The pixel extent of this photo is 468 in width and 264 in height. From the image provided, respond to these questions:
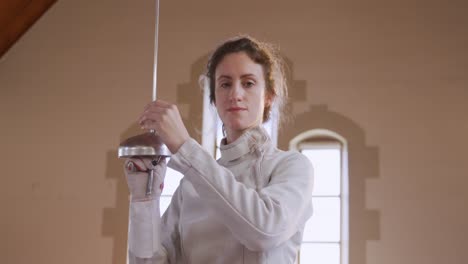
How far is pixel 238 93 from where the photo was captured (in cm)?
156

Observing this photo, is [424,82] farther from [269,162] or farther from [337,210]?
[269,162]

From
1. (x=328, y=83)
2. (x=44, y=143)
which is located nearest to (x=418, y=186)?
(x=328, y=83)

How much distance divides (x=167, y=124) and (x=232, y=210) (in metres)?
0.19

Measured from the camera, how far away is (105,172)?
5180mm

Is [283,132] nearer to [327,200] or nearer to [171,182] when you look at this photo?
[327,200]

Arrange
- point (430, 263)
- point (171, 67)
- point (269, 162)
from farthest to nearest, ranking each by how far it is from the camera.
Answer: point (171, 67) < point (430, 263) < point (269, 162)

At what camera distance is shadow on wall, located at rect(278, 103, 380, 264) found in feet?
15.6

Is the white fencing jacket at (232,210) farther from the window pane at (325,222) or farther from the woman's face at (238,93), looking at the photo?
the window pane at (325,222)

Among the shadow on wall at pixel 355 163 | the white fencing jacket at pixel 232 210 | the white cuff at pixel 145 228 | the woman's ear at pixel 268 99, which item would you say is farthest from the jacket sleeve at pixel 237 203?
the shadow on wall at pixel 355 163

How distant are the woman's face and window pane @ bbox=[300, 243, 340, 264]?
11.3 feet

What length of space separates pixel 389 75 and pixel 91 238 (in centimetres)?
230

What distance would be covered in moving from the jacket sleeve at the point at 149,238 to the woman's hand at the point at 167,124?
0.18 meters

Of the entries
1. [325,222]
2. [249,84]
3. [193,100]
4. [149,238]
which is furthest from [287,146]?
[149,238]

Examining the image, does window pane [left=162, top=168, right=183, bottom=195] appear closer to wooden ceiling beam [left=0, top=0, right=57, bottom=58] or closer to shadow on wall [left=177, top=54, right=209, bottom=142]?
shadow on wall [left=177, top=54, right=209, bottom=142]
